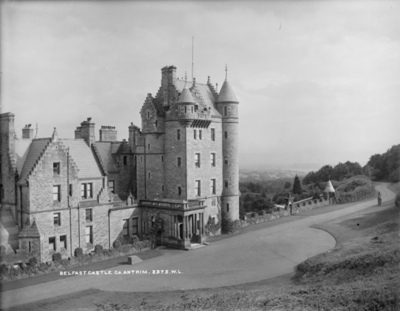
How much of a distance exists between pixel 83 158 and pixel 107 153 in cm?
420

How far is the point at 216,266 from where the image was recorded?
31266 millimetres

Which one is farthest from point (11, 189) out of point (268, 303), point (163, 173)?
point (268, 303)

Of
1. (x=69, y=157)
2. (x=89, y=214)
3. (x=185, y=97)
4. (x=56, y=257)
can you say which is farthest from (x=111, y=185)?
(x=185, y=97)

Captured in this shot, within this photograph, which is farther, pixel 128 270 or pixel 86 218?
pixel 86 218


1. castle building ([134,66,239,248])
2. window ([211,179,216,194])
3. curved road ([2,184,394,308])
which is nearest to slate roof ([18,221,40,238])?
curved road ([2,184,394,308])

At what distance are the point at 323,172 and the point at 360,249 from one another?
7336cm

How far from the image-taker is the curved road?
→ 1054 inches

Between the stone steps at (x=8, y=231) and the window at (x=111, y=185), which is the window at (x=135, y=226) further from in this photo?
the stone steps at (x=8, y=231)

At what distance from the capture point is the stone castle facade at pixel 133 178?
1302 inches

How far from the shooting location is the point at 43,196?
108ft

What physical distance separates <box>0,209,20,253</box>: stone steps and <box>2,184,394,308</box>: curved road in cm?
545

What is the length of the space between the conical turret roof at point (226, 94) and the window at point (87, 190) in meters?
17.5

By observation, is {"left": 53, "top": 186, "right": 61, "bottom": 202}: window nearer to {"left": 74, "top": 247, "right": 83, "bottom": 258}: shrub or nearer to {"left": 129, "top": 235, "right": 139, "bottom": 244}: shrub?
{"left": 74, "top": 247, "right": 83, "bottom": 258}: shrub

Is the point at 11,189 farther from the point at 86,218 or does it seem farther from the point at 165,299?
the point at 165,299
